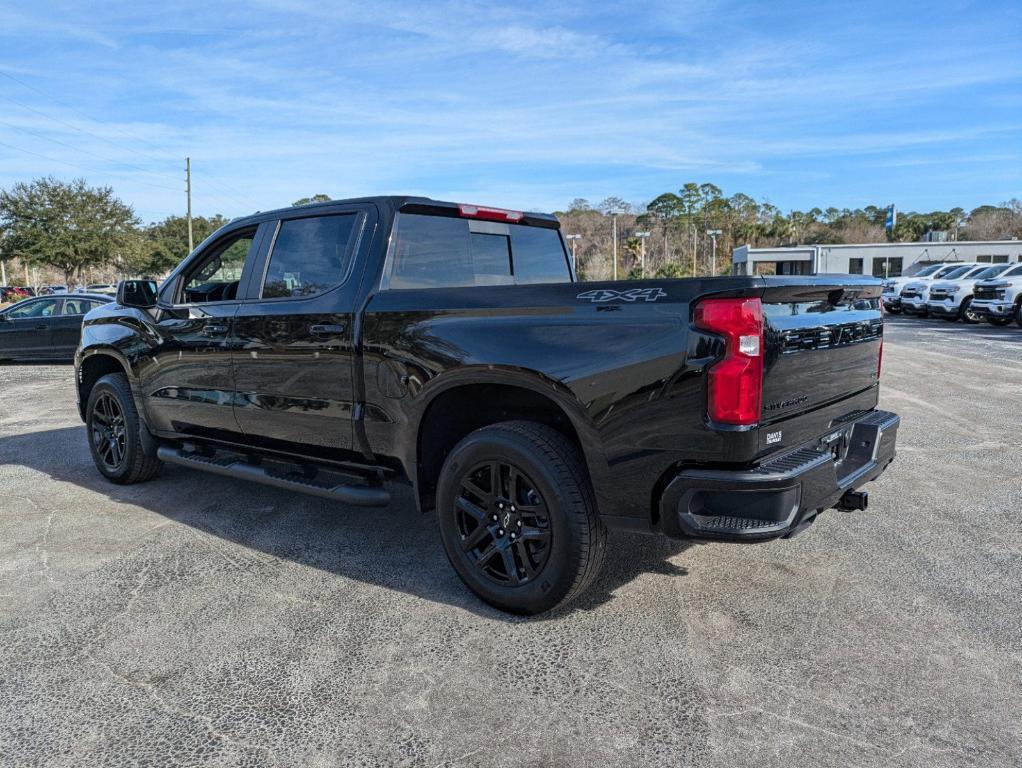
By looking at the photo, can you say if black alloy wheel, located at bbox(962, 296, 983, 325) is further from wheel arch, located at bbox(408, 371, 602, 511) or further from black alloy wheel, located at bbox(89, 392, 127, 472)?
black alloy wheel, located at bbox(89, 392, 127, 472)

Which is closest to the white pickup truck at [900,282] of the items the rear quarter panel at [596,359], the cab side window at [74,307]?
the cab side window at [74,307]

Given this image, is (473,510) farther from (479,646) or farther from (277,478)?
(277,478)

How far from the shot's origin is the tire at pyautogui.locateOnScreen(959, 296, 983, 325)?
74.0ft

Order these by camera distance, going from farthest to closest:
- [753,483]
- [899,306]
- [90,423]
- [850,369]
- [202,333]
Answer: [899,306] → [90,423] → [202,333] → [850,369] → [753,483]

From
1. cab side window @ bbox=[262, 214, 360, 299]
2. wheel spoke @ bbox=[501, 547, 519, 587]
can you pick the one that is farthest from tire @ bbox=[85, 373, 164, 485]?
wheel spoke @ bbox=[501, 547, 519, 587]

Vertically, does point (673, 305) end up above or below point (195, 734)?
above

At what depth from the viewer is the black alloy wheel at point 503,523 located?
331 centimetres

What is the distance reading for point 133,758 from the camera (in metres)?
2.45

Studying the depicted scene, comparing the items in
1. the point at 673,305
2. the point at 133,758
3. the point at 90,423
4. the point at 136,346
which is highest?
the point at 673,305

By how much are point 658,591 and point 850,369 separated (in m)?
1.42

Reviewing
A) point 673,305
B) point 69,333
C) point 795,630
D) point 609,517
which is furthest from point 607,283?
point 69,333

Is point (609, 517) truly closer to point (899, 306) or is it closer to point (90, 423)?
point (90, 423)

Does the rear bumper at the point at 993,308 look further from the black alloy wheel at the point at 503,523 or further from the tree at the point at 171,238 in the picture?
the tree at the point at 171,238

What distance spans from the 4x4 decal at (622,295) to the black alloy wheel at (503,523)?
0.82 meters
